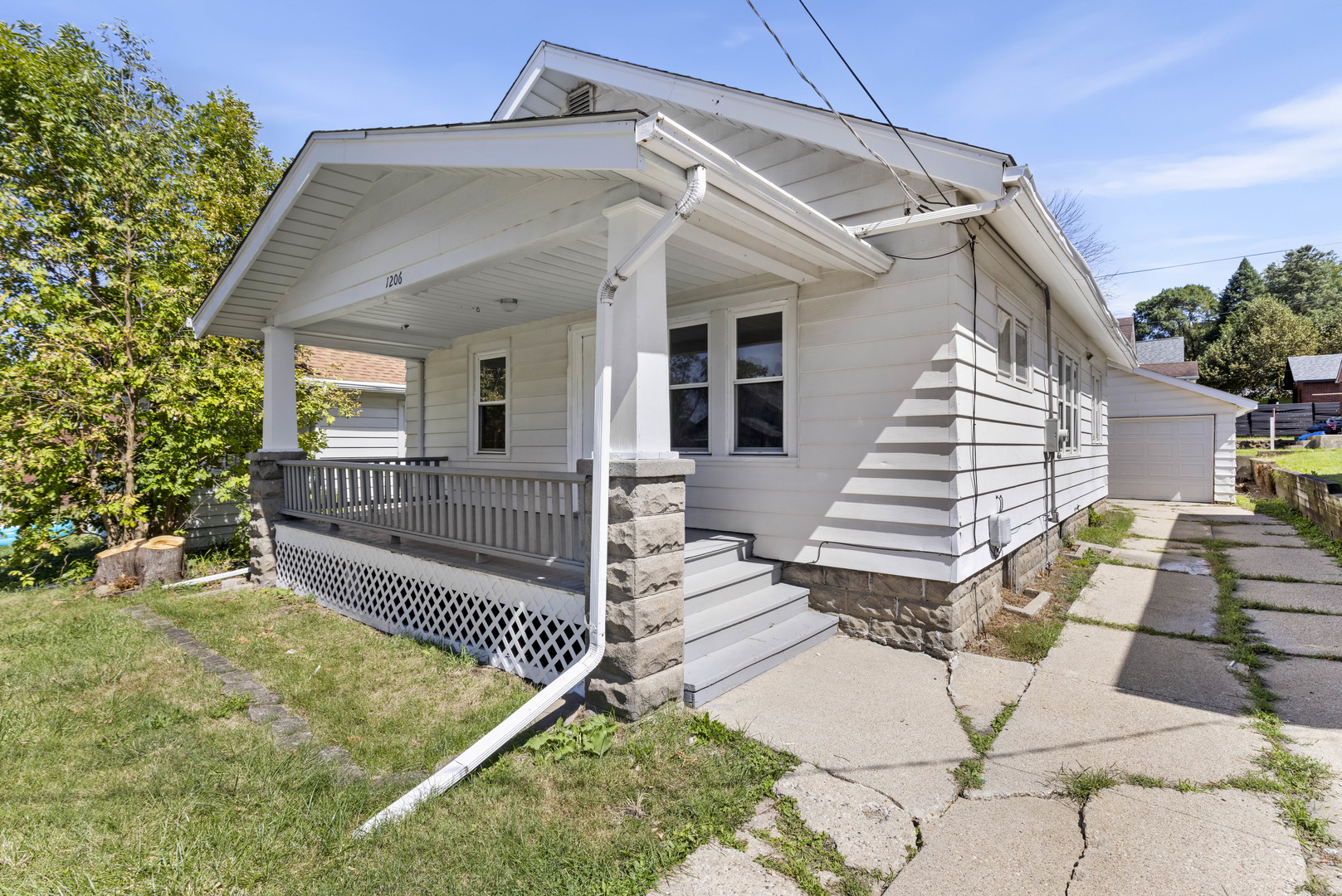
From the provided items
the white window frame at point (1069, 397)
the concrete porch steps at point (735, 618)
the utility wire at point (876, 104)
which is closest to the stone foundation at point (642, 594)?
the concrete porch steps at point (735, 618)

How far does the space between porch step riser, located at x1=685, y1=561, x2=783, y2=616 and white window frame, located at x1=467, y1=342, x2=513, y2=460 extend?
12.2ft

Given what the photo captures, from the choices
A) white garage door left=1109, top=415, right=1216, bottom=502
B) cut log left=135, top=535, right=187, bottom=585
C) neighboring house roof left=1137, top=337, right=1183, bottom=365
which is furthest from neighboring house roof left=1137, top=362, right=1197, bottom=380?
cut log left=135, top=535, right=187, bottom=585

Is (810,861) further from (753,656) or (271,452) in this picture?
(271,452)

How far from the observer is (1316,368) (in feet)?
88.8

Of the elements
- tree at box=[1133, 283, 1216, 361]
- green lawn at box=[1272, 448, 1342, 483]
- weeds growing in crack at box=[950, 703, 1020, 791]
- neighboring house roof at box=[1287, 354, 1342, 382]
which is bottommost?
weeds growing in crack at box=[950, 703, 1020, 791]

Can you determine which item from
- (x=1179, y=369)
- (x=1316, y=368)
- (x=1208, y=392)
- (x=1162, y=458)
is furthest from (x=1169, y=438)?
(x=1316, y=368)

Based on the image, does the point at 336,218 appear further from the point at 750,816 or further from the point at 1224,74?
the point at 1224,74

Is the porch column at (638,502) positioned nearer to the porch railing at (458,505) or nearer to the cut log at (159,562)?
the porch railing at (458,505)

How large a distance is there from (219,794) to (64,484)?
6711mm

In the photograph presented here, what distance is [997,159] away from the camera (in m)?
3.79

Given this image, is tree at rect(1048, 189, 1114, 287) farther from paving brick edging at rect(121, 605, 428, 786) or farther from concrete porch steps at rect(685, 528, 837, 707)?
paving brick edging at rect(121, 605, 428, 786)

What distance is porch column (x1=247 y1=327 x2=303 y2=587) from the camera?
6668mm

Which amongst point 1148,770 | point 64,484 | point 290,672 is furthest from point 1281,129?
point 64,484

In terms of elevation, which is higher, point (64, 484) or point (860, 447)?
point (860, 447)
